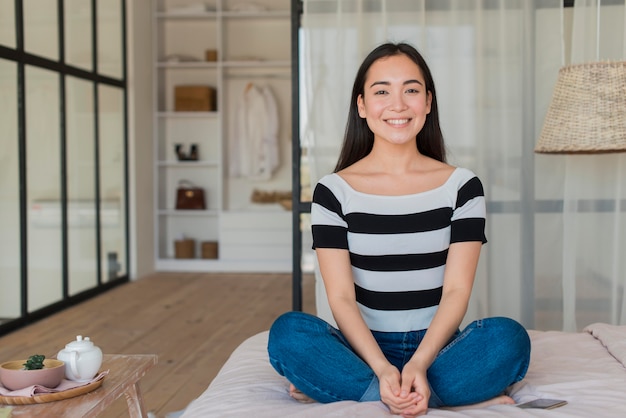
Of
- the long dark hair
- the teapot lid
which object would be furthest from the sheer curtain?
the teapot lid

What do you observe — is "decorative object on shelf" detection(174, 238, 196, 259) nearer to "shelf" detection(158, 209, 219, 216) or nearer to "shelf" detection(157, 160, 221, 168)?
"shelf" detection(158, 209, 219, 216)

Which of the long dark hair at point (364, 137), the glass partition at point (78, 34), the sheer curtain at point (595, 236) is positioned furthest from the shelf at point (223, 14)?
the long dark hair at point (364, 137)

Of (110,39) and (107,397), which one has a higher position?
(110,39)

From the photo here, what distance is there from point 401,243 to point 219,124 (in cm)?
495

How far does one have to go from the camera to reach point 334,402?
1.65m

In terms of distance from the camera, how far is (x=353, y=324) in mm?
1768

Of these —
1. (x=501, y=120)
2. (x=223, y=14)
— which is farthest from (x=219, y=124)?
(x=501, y=120)

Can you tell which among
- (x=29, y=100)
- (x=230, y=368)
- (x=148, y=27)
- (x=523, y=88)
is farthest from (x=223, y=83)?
(x=230, y=368)

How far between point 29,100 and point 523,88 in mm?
2737

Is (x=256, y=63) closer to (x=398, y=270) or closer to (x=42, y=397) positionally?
(x=398, y=270)

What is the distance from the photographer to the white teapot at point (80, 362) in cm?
169

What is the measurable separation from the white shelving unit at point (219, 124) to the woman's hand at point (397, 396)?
4.99 meters

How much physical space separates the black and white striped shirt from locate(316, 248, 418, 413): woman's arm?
41 mm

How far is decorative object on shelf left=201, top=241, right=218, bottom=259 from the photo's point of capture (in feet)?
22.0
